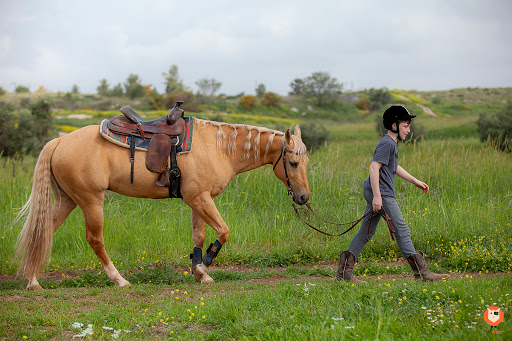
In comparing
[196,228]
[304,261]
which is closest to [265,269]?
[304,261]

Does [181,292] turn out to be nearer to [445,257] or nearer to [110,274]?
[110,274]

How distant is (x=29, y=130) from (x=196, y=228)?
13.7 metres

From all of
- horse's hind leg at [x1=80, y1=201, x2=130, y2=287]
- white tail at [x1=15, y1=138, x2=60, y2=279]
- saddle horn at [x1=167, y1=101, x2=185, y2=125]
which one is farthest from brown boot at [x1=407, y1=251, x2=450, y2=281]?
white tail at [x1=15, y1=138, x2=60, y2=279]

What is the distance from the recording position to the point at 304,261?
6785mm

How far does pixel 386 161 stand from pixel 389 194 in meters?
0.40

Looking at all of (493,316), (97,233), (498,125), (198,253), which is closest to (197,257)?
(198,253)

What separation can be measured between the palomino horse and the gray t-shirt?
106 centimetres

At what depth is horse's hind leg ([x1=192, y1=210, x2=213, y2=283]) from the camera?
5809 mm

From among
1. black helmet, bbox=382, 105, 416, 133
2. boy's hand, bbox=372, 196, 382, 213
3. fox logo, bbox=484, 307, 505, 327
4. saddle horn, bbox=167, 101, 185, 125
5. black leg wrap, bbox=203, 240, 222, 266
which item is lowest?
black leg wrap, bbox=203, 240, 222, 266

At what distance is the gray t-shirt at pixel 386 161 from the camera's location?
16.4ft

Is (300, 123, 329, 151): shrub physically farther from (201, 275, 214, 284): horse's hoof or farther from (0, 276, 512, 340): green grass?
(0, 276, 512, 340): green grass

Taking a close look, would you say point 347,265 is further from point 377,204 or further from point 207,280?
point 207,280

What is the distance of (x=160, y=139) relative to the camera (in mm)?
5574

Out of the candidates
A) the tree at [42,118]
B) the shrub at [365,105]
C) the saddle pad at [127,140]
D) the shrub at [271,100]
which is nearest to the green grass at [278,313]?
the saddle pad at [127,140]
